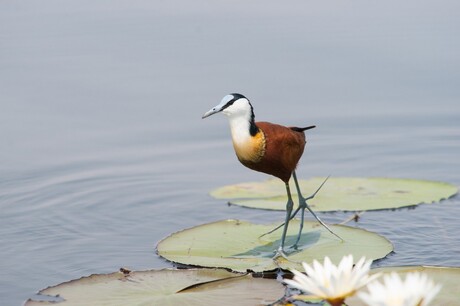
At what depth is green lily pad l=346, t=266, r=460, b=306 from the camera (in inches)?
183

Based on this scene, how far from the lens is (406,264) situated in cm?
578

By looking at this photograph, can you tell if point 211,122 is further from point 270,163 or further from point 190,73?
point 270,163

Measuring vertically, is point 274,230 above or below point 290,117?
below

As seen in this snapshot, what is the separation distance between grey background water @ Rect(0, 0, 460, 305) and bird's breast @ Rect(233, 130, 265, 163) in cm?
99

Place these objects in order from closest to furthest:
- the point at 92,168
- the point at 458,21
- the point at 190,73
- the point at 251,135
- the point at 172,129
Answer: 1. the point at 251,135
2. the point at 92,168
3. the point at 172,129
4. the point at 190,73
5. the point at 458,21

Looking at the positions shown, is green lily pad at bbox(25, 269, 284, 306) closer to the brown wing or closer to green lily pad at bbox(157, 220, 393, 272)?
green lily pad at bbox(157, 220, 393, 272)

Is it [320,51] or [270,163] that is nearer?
[270,163]

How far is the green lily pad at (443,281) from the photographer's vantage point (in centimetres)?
465

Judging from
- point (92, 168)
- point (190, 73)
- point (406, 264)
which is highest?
point (190, 73)

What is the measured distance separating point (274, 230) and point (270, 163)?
0.73 m

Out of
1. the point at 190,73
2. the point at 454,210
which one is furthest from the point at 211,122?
the point at 454,210

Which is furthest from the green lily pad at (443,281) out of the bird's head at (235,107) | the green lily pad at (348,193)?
the green lily pad at (348,193)

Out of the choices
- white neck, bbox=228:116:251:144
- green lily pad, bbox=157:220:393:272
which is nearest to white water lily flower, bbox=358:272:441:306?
green lily pad, bbox=157:220:393:272

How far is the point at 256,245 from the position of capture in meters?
6.12
